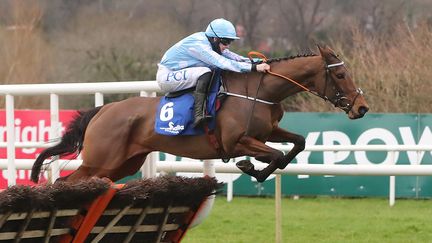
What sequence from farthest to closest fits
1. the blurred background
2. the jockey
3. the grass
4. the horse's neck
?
the blurred background, the grass, the horse's neck, the jockey

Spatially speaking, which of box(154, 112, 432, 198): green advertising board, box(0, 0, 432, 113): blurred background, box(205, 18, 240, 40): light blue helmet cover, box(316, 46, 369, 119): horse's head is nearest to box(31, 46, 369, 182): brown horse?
box(316, 46, 369, 119): horse's head

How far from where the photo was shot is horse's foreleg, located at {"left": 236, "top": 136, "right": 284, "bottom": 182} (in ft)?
20.2

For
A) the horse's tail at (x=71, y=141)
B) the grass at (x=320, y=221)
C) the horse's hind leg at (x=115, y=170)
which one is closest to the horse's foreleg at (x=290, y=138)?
the horse's hind leg at (x=115, y=170)

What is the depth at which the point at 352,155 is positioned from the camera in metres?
12.3

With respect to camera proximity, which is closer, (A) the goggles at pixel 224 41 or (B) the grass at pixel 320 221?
(A) the goggles at pixel 224 41

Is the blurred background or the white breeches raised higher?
the blurred background

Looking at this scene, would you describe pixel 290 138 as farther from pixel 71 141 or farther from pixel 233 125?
pixel 71 141

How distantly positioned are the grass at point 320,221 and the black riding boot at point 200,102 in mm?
1485

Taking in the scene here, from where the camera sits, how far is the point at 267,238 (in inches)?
310

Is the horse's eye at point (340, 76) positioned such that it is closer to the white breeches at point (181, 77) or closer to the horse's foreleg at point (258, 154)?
the horse's foreleg at point (258, 154)

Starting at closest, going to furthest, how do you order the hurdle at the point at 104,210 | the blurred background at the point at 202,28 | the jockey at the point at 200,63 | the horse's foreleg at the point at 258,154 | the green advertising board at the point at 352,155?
1. the hurdle at the point at 104,210
2. the horse's foreleg at the point at 258,154
3. the jockey at the point at 200,63
4. the green advertising board at the point at 352,155
5. the blurred background at the point at 202,28

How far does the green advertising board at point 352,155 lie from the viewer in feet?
39.8

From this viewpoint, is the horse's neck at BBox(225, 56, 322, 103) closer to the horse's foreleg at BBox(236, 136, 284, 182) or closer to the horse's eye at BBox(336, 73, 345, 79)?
the horse's eye at BBox(336, 73, 345, 79)

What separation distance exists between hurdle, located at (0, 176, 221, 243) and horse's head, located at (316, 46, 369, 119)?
149 cm
